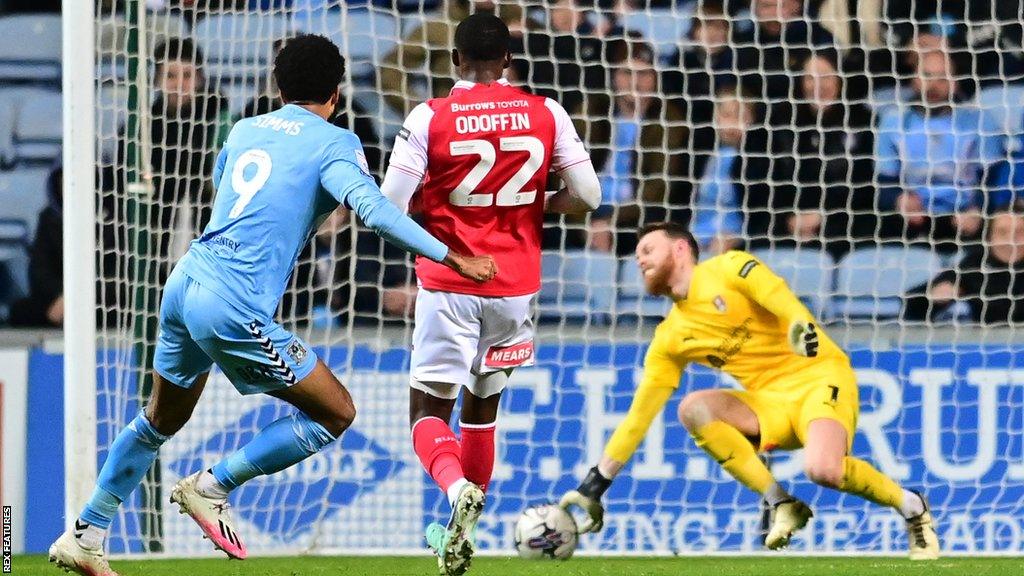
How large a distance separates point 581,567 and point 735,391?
38.7 inches

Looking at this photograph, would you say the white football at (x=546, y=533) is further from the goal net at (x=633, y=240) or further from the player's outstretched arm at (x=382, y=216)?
the player's outstretched arm at (x=382, y=216)

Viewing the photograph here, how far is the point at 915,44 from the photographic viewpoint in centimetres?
796

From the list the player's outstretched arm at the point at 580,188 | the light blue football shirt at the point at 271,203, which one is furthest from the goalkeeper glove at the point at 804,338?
the light blue football shirt at the point at 271,203

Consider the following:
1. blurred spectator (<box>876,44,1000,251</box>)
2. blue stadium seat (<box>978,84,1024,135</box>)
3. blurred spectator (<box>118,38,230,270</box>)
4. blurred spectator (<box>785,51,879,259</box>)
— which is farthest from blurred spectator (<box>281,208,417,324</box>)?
blue stadium seat (<box>978,84,1024,135</box>)

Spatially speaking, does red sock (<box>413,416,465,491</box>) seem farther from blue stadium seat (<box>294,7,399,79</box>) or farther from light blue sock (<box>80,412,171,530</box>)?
blue stadium seat (<box>294,7,399,79</box>)

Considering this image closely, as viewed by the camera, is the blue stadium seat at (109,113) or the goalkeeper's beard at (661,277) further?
the blue stadium seat at (109,113)

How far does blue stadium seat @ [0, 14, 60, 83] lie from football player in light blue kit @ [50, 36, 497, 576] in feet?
14.4

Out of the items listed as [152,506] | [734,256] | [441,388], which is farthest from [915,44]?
[152,506]

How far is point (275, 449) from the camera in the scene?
15.3 ft

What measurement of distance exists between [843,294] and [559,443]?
159 centimetres

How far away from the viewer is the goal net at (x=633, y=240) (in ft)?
23.4

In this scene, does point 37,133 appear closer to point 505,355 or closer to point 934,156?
point 505,355

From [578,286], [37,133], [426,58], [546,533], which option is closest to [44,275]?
[37,133]

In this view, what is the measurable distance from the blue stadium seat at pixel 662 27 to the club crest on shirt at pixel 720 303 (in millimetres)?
2080
